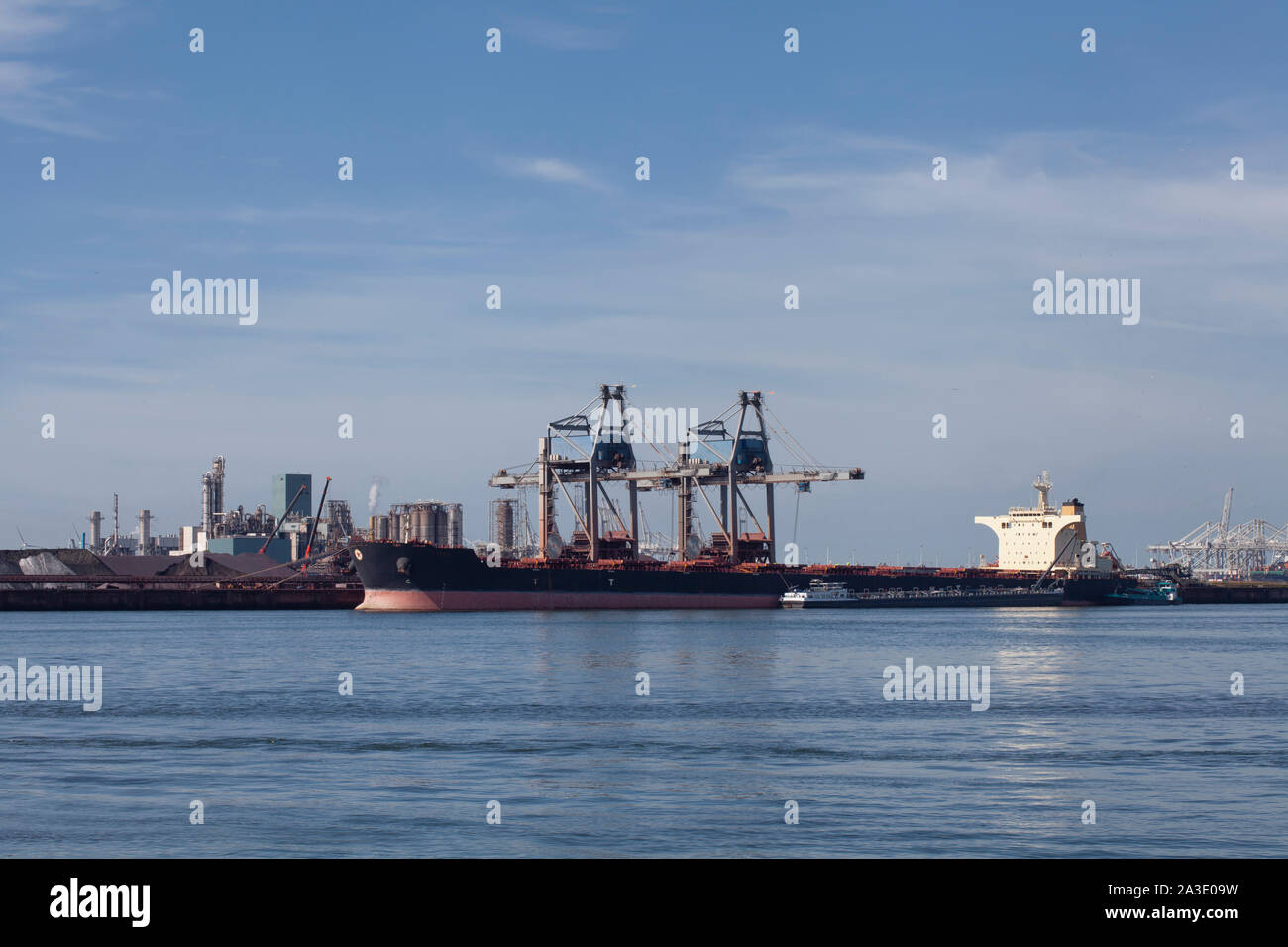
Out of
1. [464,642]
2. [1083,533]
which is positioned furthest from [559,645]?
[1083,533]

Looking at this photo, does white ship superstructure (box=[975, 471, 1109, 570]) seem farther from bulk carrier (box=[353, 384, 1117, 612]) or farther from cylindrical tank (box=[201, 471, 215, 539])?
cylindrical tank (box=[201, 471, 215, 539])

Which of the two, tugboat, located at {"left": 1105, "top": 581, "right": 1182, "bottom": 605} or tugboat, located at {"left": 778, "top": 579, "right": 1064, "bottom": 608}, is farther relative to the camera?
tugboat, located at {"left": 1105, "top": 581, "right": 1182, "bottom": 605}

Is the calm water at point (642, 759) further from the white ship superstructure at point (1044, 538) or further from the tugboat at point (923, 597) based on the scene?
the white ship superstructure at point (1044, 538)

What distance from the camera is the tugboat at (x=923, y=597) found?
108688 mm

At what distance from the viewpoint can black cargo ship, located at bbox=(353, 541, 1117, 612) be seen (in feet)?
304

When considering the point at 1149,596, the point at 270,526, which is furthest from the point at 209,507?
the point at 1149,596

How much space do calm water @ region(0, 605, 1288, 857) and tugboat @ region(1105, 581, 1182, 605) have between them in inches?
3161

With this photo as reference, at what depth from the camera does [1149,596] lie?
438 ft

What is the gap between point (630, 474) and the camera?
111m

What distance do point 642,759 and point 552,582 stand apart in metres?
72.7

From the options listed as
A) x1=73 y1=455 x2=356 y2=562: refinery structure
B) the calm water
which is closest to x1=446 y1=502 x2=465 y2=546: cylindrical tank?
x1=73 y1=455 x2=356 y2=562: refinery structure

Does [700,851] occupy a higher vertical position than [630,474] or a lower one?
lower
